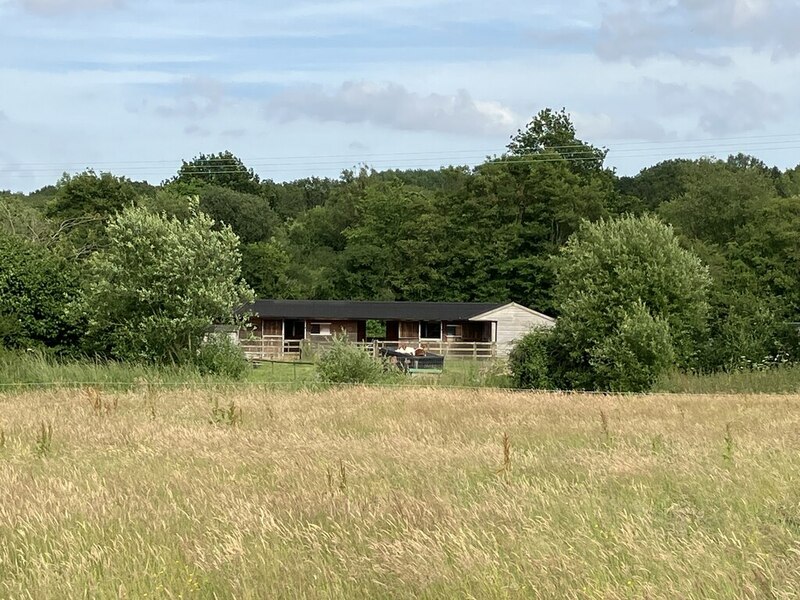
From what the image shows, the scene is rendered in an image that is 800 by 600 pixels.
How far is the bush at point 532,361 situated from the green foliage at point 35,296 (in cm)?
1584

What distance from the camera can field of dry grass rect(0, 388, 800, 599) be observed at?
4809 mm

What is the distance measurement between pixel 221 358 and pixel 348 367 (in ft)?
17.0

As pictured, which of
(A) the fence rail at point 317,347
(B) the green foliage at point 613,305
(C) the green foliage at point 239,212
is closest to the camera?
(B) the green foliage at point 613,305

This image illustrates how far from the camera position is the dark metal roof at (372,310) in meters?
57.4

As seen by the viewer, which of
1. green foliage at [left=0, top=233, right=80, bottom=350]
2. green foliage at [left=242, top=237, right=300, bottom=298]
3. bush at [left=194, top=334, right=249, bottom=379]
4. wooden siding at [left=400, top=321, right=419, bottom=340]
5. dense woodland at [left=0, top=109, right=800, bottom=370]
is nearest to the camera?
bush at [left=194, top=334, right=249, bottom=379]

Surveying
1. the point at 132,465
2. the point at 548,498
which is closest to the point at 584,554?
the point at 548,498

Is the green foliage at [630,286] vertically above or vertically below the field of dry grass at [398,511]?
above

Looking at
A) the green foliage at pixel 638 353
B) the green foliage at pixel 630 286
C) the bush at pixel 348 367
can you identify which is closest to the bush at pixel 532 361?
the green foliage at pixel 630 286

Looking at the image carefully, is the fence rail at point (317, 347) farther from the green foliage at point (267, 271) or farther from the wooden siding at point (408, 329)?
the green foliage at point (267, 271)

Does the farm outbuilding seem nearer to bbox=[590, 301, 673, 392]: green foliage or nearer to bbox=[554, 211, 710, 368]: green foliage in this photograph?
bbox=[554, 211, 710, 368]: green foliage

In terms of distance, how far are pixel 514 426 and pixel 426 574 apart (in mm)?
7753

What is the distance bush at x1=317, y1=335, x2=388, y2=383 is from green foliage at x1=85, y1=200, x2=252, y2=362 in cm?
535

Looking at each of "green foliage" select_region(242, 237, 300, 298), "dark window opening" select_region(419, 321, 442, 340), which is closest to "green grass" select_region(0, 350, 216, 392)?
"dark window opening" select_region(419, 321, 442, 340)

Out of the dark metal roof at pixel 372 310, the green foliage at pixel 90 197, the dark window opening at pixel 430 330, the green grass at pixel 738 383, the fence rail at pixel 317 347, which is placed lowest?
the green grass at pixel 738 383
